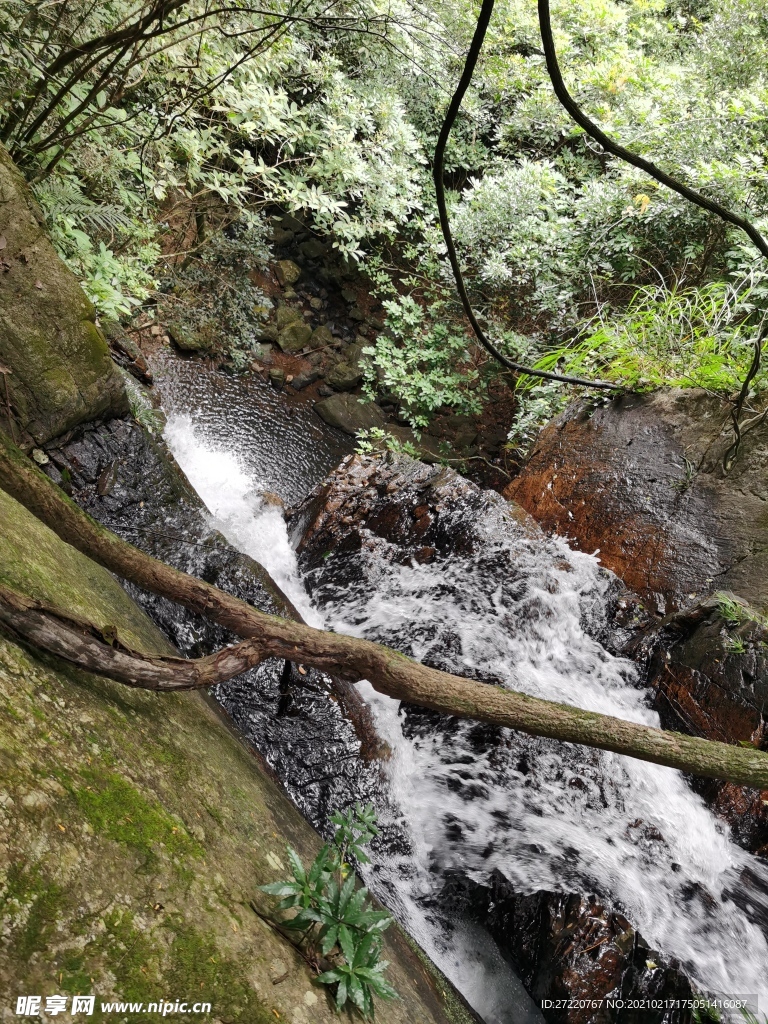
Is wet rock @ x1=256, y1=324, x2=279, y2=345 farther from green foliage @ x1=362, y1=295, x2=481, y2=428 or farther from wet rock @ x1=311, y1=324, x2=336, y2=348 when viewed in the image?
green foliage @ x1=362, y1=295, x2=481, y2=428

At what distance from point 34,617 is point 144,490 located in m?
2.19

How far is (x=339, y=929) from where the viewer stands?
1.67 metres

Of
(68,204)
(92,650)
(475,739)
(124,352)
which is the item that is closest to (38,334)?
(68,204)

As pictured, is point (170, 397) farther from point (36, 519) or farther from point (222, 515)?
point (36, 519)

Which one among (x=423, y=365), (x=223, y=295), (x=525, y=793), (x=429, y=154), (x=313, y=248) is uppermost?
(x=429, y=154)

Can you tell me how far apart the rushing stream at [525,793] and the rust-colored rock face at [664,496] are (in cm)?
37

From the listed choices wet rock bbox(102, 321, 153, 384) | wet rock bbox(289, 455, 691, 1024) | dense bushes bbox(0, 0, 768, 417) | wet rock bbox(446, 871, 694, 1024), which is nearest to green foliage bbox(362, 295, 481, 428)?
dense bushes bbox(0, 0, 768, 417)

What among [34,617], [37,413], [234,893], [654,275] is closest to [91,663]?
[34,617]

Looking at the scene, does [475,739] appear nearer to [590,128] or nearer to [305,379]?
[590,128]

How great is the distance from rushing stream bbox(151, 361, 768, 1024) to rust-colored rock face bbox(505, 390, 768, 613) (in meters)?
0.37

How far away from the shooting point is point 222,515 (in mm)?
5000

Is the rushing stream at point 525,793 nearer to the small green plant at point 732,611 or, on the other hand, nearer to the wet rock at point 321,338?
the small green plant at point 732,611

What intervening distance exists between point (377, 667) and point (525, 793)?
146cm

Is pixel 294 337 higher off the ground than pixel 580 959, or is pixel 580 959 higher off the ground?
pixel 294 337
